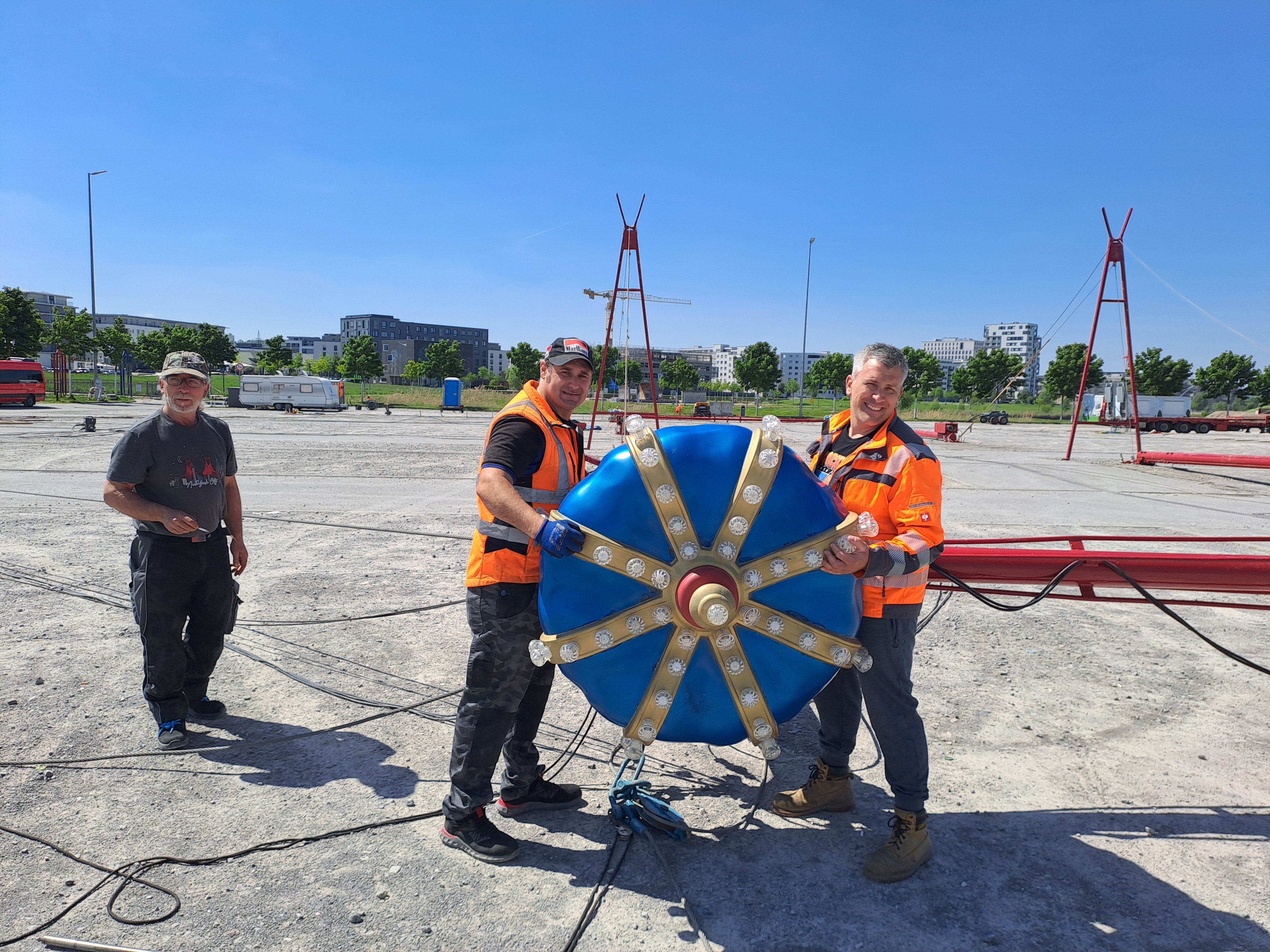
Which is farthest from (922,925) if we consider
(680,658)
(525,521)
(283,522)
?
(283,522)

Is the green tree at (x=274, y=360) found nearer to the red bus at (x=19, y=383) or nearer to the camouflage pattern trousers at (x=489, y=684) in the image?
the red bus at (x=19, y=383)

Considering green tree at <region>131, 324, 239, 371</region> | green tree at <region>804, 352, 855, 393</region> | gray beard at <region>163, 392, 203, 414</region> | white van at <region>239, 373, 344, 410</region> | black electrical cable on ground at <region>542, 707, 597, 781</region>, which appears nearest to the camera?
black electrical cable on ground at <region>542, 707, 597, 781</region>

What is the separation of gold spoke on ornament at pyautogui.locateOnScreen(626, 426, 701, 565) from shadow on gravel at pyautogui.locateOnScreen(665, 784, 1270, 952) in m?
1.45

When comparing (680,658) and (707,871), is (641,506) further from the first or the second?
(707,871)

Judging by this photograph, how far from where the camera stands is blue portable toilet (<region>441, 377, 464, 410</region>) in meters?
54.3

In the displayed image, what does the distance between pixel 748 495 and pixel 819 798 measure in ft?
5.95

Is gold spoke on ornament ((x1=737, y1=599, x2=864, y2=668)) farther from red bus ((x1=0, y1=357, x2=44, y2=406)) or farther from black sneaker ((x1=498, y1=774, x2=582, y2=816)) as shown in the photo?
red bus ((x1=0, y1=357, x2=44, y2=406))

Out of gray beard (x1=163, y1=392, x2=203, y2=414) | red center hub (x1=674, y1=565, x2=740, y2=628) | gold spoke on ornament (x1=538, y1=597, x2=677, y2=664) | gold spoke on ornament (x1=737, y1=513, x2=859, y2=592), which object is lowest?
gold spoke on ornament (x1=538, y1=597, x2=677, y2=664)

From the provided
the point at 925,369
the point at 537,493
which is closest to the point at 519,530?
the point at 537,493

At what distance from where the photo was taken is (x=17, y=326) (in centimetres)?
4572

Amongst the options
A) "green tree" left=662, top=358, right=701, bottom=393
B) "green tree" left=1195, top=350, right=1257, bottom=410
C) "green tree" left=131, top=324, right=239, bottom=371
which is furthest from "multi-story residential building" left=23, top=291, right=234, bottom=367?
"green tree" left=1195, top=350, right=1257, bottom=410

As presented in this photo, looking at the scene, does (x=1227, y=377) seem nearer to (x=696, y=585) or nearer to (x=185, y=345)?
(x=696, y=585)

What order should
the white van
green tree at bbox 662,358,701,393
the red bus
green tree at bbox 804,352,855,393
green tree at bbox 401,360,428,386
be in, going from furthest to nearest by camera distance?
1. green tree at bbox 662,358,701,393
2. green tree at bbox 401,360,428,386
3. green tree at bbox 804,352,855,393
4. the white van
5. the red bus

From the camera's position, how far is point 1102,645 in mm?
5789
